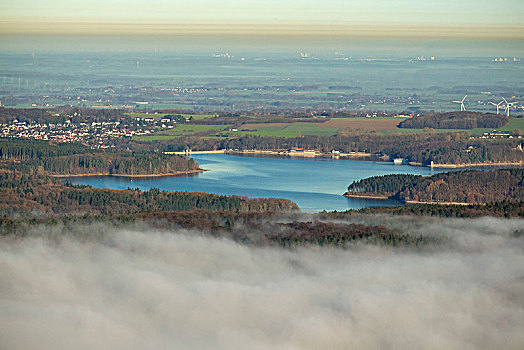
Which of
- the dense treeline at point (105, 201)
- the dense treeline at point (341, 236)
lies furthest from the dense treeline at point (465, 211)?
the dense treeline at point (105, 201)

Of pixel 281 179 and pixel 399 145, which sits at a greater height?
pixel 399 145

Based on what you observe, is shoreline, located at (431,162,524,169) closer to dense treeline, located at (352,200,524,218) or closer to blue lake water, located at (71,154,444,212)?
blue lake water, located at (71,154,444,212)

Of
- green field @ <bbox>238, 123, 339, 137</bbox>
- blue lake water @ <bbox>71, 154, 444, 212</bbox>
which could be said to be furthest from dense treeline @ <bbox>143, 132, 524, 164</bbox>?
blue lake water @ <bbox>71, 154, 444, 212</bbox>

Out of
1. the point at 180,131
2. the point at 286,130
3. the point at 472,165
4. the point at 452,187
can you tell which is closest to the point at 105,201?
the point at 452,187

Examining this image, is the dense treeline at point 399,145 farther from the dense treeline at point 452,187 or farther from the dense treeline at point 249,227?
the dense treeline at point 249,227

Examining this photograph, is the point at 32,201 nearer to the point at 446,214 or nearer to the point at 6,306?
the point at 446,214

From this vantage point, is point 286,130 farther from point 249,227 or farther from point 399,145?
point 249,227

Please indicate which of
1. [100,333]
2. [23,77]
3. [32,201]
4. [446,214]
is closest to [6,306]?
[100,333]
